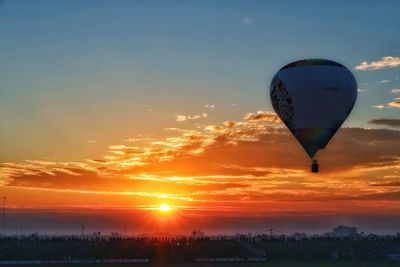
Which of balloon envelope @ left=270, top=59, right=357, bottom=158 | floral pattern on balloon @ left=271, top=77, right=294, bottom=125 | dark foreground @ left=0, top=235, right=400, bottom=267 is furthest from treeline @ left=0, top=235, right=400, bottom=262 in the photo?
balloon envelope @ left=270, top=59, right=357, bottom=158

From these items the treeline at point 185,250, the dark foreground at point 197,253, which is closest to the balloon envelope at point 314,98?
the dark foreground at point 197,253

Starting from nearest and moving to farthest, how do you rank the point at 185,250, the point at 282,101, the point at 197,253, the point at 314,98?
the point at 314,98 < the point at 282,101 < the point at 197,253 < the point at 185,250

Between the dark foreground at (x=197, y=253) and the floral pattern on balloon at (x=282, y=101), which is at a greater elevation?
the floral pattern on balloon at (x=282, y=101)

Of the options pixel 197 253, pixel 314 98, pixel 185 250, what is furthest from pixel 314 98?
pixel 185 250

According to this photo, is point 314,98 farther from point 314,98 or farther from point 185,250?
point 185,250

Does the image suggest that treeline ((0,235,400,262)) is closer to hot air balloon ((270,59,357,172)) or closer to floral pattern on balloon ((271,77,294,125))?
floral pattern on balloon ((271,77,294,125))

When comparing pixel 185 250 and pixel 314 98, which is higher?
pixel 314 98

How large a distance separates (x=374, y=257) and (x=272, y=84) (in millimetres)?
50548

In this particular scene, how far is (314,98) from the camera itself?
255 ft

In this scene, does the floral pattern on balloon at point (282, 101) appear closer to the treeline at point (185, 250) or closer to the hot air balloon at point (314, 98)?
the hot air balloon at point (314, 98)

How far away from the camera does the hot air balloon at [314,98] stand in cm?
7706

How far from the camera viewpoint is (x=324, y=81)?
76.8m

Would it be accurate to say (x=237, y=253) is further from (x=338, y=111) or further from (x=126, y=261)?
(x=338, y=111)

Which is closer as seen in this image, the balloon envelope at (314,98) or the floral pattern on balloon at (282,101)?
the balloon envelope at (314,98)
